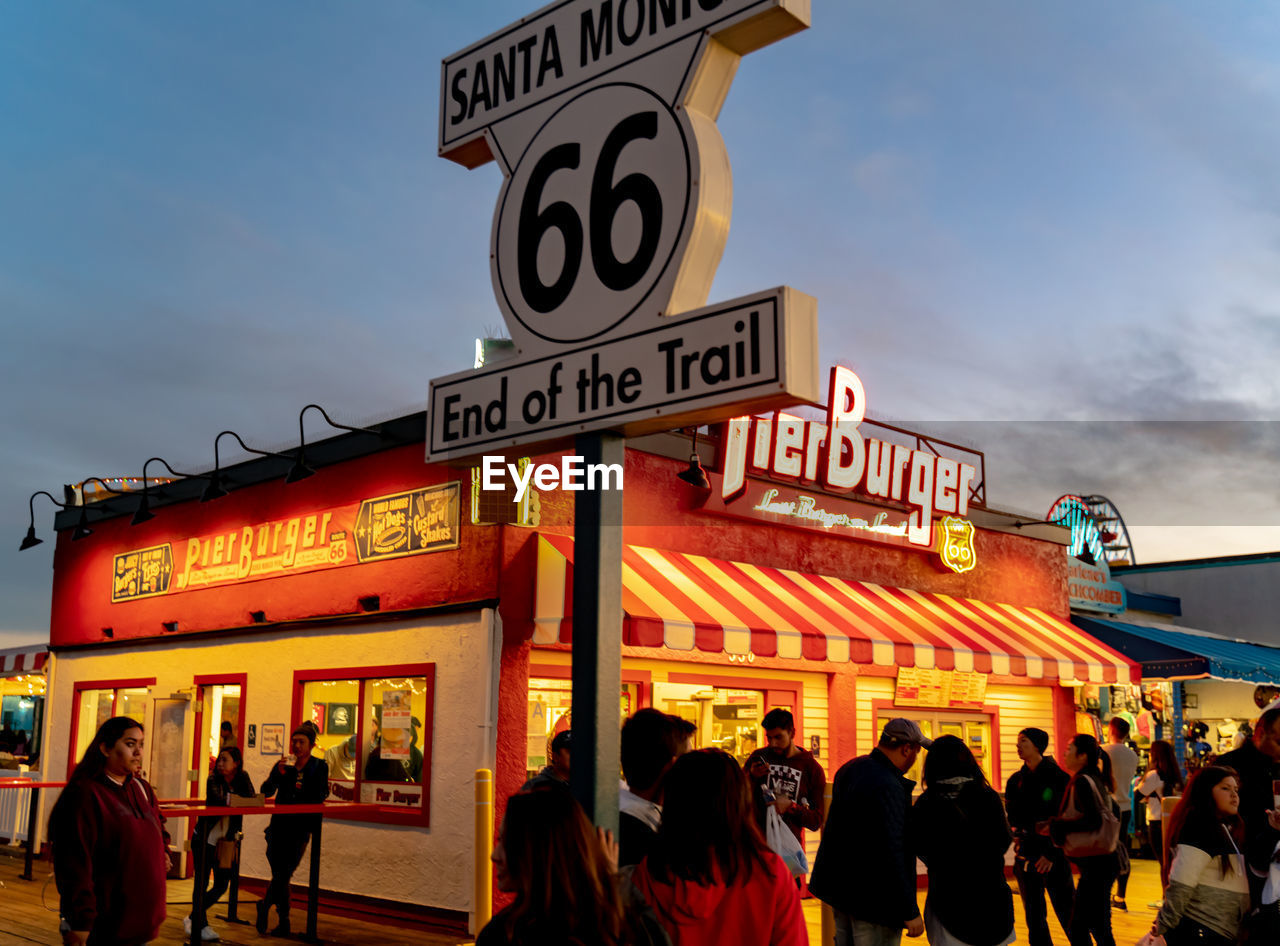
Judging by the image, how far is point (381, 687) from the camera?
11.4 metres

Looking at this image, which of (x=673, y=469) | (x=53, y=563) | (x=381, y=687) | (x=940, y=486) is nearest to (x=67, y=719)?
(x=53, y=563)

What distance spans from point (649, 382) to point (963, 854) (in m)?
3.69

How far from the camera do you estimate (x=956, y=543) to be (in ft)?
48.8

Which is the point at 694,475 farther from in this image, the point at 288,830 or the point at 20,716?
the point at 20,716

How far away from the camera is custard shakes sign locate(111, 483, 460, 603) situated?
36.4 feet

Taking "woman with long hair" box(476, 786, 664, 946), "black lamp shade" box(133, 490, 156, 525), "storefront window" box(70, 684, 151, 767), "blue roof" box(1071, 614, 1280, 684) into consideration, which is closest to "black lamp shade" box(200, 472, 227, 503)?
"black lamp shade" box(133, 490, 156, 525)

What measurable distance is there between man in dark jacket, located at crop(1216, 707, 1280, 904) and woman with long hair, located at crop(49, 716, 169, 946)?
519 centimetres

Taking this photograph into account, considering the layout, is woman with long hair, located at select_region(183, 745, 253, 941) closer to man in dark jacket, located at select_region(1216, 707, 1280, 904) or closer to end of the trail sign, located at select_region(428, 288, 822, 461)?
end of the trail sign, located at select_region(428, 288, 822, 461)

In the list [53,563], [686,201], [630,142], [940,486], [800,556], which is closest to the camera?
[686,201]

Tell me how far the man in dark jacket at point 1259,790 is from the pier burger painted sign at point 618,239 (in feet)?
14.9

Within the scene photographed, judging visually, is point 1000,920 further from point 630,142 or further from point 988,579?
point 988,579

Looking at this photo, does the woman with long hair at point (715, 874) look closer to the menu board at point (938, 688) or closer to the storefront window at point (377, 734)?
the storefront window at point (377, 734)

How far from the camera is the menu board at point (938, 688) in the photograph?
45.9 feet

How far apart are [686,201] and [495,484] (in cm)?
749
